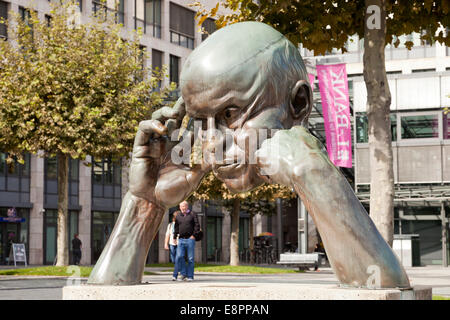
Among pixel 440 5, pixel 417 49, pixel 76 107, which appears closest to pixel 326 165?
pixel 440 5

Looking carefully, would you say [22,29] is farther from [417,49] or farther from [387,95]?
[417,49]

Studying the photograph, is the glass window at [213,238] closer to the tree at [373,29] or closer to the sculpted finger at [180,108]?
the tree at [373,29]

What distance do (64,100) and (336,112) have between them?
11.8m

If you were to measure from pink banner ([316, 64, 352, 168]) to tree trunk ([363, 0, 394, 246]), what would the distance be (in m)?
20.8

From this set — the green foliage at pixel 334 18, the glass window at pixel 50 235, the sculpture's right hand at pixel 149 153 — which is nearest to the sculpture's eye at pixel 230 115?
the sculpture's right hand at pixel 149 153

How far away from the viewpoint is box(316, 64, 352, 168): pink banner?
29.2m

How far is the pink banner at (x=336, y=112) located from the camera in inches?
1150

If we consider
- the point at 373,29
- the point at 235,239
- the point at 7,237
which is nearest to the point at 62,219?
the point at 235,239

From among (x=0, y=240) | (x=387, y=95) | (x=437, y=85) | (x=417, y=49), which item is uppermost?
(x=417, y=49)

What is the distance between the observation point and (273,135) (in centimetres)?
448

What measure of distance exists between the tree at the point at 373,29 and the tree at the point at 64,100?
41.5 feet

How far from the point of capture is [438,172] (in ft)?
109

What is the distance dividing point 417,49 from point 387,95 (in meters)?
38.4

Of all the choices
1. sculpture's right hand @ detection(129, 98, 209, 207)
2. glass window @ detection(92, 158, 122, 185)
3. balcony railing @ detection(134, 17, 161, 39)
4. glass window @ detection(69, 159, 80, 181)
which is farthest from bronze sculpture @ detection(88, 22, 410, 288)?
balcony railing @ detection(134, 17, 161, 39)
